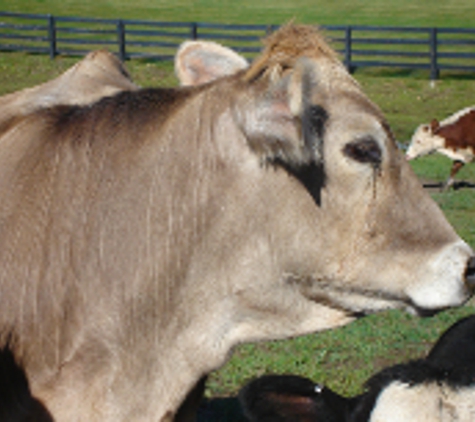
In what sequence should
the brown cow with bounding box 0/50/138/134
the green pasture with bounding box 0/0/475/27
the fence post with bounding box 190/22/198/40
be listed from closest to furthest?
the brown cow with bounding box 0/50/138/134, the fence post with bounding box 190/22/198/40, the green pasture with bounding box 0/0/475/27

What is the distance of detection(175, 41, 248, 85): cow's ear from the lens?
3.50 m

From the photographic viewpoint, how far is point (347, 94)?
9.38ft

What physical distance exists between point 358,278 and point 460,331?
246 cm

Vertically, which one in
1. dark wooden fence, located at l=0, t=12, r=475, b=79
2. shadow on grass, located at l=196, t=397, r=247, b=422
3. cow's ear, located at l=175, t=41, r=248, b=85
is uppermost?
cow's ear, located at l=175, t=41, r=248, b=85

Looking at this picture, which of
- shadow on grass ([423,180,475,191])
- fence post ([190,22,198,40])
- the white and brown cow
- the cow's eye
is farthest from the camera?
fence post ([190,22,198,40])

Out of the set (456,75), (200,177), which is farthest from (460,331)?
(456,75)

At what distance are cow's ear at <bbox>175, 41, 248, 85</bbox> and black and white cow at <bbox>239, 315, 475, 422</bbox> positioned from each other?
1519mm

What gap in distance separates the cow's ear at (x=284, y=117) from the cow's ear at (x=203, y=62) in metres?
0.80

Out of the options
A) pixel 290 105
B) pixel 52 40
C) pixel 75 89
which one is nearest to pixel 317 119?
pixel 290 105

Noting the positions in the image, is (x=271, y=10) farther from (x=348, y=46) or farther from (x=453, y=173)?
(x=453, y=173)

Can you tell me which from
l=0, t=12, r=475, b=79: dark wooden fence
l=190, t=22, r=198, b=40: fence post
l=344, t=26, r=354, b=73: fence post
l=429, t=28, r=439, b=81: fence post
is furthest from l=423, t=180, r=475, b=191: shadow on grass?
l=190, t=22, r=198, b=40: fence post

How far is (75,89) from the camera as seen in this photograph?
3479mm

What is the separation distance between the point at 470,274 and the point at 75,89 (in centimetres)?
180

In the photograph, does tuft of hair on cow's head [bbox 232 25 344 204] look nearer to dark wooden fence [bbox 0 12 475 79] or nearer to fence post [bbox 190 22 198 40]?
dark wooden fence [bbox 0 12 475 79]
